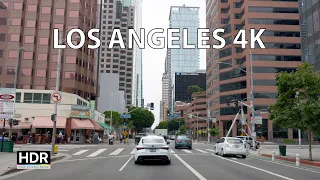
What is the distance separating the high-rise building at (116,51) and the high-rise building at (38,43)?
9139cm

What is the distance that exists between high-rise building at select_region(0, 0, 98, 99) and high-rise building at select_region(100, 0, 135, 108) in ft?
300

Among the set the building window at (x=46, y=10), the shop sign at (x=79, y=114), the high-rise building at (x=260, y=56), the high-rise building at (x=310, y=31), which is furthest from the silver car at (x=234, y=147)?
the high-rise building at (x=260, y=56)

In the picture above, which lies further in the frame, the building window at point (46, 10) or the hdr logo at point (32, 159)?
the building window at point (46, 10)

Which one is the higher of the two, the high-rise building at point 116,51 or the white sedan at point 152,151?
the high-rise building at point 116,51

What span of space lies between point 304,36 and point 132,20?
13605cm

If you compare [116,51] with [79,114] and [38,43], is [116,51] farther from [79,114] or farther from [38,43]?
[79,114]

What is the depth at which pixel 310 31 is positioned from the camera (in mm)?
35812

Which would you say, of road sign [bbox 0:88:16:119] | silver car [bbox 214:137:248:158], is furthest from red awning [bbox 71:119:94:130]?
silver car [bbox 214:137:248:158]

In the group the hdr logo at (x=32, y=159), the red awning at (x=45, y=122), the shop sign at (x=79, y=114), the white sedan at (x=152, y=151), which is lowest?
the white sedan at (x=152, y=151)

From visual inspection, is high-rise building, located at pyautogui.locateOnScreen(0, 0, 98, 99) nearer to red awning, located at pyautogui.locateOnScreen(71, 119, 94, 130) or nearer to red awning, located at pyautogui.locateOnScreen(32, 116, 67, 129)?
red awning, located at pyautogui.locateOnScreen(71, 119, 94, 130)

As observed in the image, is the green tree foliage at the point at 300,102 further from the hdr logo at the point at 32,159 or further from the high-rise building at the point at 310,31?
the hdr logo at the point at 32,159

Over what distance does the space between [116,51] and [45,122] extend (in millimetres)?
109121

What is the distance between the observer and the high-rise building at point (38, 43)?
52312 millimetres

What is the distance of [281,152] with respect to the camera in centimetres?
2417
